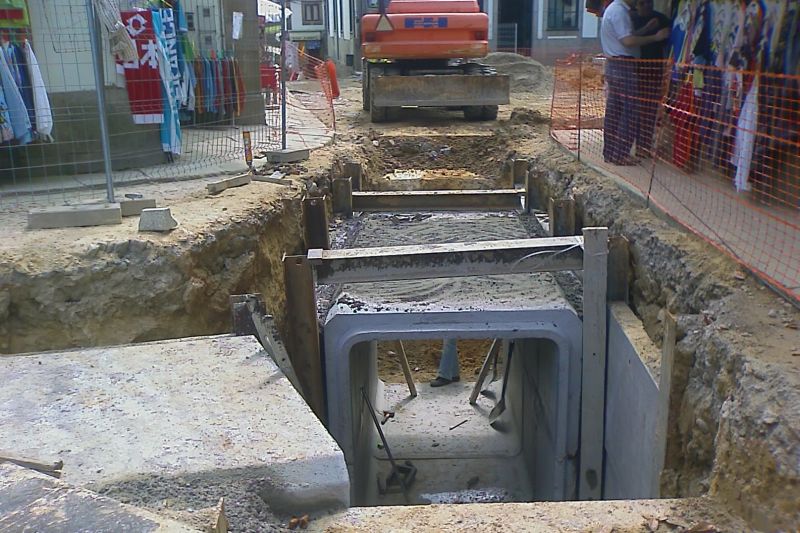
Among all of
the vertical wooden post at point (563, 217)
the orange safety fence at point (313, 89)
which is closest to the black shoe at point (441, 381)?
the vertical wooden post at point (563, 217)

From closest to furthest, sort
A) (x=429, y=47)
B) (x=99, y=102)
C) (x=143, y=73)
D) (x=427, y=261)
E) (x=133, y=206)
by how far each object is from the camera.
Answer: (x=427, y=261) → (x=133, y=206) → (x=99, y=102) → (x=143, y=73) → (x=429, y=47)

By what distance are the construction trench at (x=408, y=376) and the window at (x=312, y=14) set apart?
2948 cm

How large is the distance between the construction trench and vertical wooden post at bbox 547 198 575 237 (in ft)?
0.07

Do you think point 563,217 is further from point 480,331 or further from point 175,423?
point 175,423

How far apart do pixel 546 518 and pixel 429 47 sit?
10.5 metres

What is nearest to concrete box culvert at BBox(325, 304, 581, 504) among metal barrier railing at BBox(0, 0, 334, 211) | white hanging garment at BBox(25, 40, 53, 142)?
metal barrier railing at BBox(0, 0, 334, 211)

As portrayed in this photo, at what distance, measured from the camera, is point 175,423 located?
122 inches

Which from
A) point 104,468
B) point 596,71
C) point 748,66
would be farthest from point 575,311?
point 596,71

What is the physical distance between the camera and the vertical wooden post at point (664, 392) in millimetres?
3512

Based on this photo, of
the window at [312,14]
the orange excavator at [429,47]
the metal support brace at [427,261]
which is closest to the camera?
the metal support brace at [427,261]

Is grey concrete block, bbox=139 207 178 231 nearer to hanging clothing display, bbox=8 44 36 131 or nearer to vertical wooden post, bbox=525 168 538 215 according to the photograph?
hanging clothing display, bbox=8 44 36 131

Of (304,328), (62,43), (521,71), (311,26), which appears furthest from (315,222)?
(311,26)

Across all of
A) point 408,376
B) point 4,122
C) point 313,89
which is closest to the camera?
point 4,122

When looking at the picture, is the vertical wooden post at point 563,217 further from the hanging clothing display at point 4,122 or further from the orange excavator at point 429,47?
the orange excavator at point 429,47
